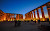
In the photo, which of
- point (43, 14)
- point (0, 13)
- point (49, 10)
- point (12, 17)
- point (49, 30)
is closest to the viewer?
point (49, 30)

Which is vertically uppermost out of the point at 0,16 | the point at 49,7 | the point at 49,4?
the point at 49,4

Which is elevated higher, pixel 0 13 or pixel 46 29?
pixel 0 13

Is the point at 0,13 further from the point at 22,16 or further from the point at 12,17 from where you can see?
the point at 22,16

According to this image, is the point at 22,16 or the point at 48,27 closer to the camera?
the point at 48,27

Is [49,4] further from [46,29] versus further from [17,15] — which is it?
[17,15]

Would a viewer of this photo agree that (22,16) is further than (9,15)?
Yes

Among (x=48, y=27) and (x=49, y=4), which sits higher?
(x=49, y=4)

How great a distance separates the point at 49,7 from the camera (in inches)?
836

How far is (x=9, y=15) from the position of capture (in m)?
46.1

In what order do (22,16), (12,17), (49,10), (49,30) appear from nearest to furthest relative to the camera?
(49,30) < (49,10) < (12,17) < (22,16)

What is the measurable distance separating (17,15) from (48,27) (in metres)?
47.0

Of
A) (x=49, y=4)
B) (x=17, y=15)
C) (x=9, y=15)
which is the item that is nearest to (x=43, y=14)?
(x=49, y=4)

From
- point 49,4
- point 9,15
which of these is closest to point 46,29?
point 49,4

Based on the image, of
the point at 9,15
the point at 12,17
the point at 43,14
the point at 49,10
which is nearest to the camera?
the point at 49,10
